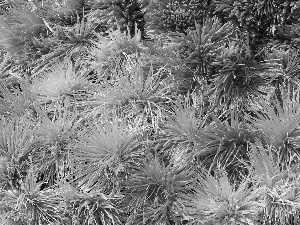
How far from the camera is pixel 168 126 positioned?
114cm

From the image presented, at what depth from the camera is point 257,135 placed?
3.59ft

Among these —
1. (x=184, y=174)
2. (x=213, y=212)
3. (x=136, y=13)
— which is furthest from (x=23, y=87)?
(x=213, y=212)

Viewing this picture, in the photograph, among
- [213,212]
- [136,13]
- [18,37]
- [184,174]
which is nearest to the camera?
[213,212]

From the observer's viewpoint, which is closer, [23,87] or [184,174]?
[184,174]

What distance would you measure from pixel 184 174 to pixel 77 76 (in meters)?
0.51

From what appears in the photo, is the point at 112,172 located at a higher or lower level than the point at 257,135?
lower

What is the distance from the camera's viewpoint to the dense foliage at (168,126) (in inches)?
41.1

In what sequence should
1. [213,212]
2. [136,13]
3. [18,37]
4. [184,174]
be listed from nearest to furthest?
[213,212], [184,174], [136,13], [18,37]

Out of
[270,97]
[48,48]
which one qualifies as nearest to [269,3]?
[270,97]

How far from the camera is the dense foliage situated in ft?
3.42

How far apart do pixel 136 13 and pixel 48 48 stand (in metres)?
0.35

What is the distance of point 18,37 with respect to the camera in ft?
4.65

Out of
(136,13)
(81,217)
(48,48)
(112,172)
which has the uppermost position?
(136,13)

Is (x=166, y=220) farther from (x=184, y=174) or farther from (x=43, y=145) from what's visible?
(x=43, y=145)
